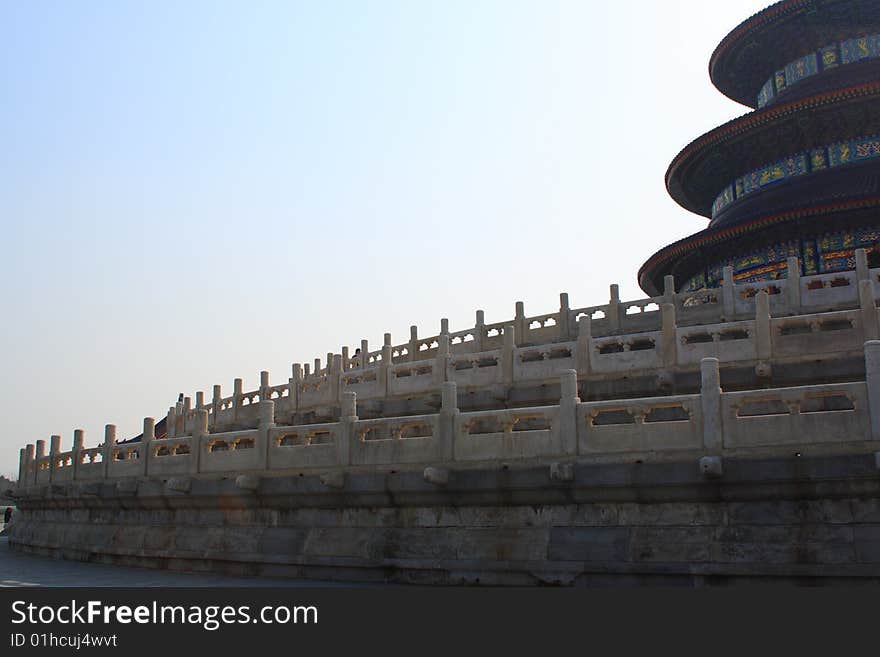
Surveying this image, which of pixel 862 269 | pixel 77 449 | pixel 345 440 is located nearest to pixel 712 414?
pixel 345 440

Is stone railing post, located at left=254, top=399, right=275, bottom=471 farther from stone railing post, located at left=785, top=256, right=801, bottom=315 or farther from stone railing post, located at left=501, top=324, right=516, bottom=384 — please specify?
stone railing post, located at left=785, top=256, right=801, bottom=315

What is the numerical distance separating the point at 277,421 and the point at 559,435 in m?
11.4

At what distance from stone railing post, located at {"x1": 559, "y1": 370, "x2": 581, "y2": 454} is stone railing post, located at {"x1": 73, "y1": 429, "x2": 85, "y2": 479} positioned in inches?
497

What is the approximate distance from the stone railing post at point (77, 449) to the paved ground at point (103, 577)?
82.0 inches

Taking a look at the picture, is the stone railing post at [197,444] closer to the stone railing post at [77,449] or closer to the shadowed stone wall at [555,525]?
the shadowed stone wall at [555,525]

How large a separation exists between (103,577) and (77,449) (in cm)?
722

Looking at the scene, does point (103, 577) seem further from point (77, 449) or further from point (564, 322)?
point (564, 322)

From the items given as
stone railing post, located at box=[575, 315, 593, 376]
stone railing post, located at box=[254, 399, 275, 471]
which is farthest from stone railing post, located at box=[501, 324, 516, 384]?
stone railing post, located at box=[254, 399, 275, 471]

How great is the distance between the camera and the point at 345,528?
13.4m

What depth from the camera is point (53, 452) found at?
2283cm

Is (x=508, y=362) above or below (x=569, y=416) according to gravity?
above

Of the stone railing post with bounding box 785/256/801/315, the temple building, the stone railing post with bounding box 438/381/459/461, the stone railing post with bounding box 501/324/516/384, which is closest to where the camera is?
the stone railing post with bounding box 438/381/459/461

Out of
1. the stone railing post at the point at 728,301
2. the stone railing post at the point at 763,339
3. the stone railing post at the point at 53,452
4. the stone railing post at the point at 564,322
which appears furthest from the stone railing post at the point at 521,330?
the stone railing post at the point at 53,452

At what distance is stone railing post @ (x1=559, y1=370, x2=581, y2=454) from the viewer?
38.7 ft
